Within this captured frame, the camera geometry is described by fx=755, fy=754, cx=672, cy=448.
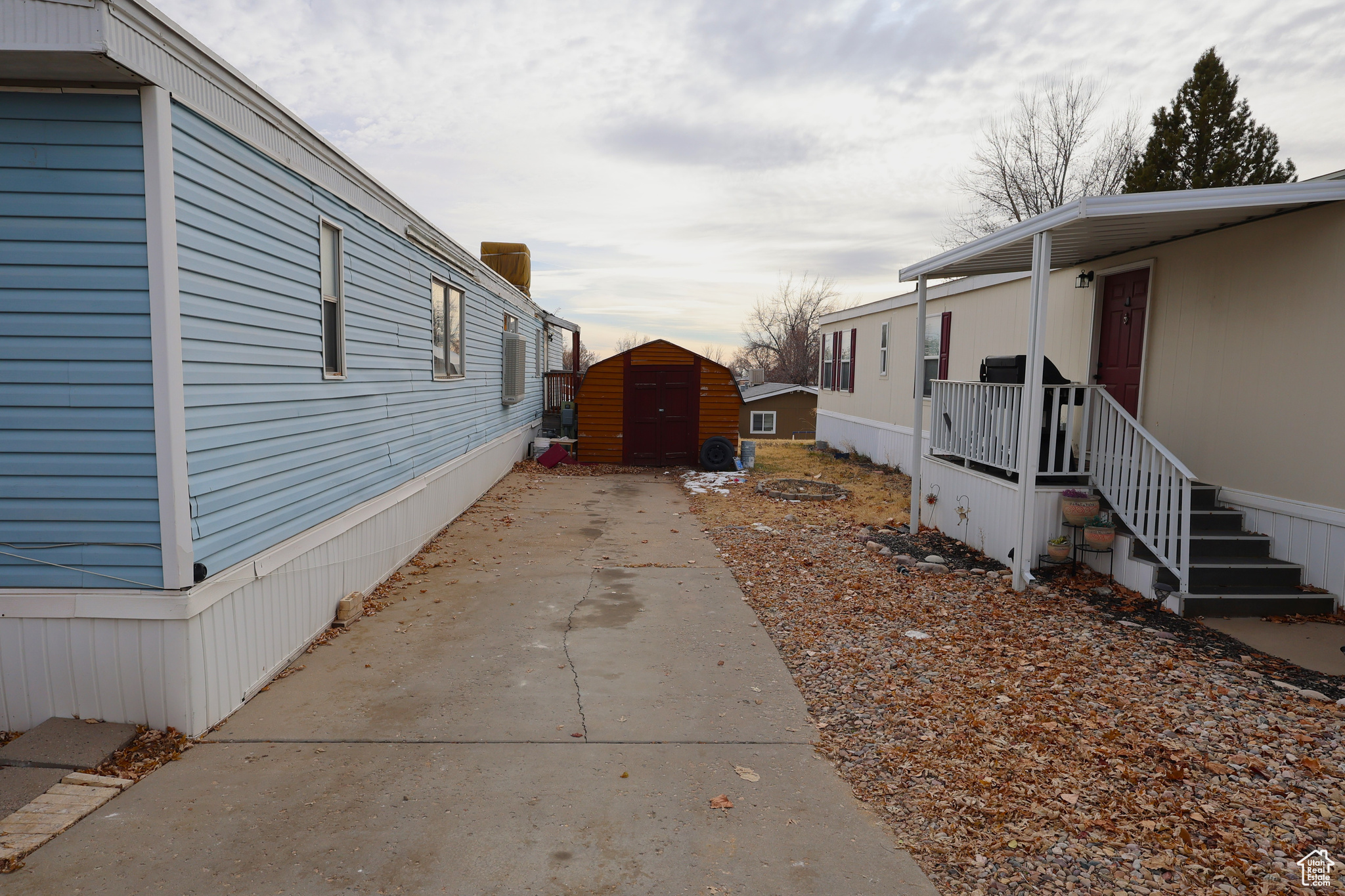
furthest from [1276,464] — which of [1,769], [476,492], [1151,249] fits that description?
[476,492]

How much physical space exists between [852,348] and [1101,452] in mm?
11407

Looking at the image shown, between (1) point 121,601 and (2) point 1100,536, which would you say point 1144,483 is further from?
(1) point 121,601

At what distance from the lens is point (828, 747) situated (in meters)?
3.92

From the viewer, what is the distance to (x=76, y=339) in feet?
11.8

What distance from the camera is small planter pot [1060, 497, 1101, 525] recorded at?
21.3 feet

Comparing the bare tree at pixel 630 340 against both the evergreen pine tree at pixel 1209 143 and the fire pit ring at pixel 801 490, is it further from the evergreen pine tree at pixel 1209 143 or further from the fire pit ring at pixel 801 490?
the fire pit ring at pixel 801 490

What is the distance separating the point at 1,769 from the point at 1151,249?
9386 millimetres

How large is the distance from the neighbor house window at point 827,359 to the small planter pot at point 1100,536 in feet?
44.4

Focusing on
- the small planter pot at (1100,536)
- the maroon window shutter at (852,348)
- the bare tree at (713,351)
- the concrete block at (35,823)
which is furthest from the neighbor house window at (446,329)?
the bare tree at (713,351)

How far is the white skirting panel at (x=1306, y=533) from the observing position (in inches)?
214

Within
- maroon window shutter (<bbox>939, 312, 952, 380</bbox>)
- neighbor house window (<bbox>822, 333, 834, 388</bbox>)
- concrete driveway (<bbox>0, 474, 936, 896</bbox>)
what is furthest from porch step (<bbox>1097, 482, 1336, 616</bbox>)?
neighbor house window (<bbox>822, 333, 834, 388</bbox>)

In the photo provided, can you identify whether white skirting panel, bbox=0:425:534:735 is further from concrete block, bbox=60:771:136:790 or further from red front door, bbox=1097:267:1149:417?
red front door, bbox=1097:267:1149:417

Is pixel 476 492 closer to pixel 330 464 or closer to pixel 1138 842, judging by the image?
pixel 330 464

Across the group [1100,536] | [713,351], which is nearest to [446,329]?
[1100,536]
